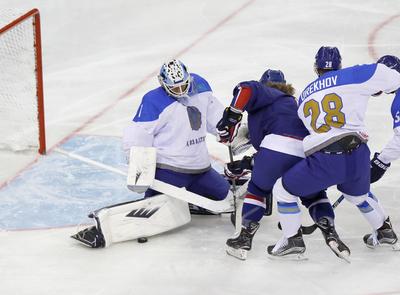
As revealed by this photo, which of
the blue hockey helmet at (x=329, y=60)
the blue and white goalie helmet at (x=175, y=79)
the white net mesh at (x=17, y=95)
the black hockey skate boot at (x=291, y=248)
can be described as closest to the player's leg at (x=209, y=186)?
the blue and white goalie helmet at (x=175, y=79)

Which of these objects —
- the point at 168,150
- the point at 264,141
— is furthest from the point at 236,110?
the point at 168,150

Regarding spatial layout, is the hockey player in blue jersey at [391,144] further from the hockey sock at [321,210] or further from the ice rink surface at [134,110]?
the ice rink surface at [134,110]

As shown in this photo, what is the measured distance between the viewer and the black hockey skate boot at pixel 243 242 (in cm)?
441

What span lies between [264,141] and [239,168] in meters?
0.44

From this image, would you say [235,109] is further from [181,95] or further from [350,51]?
[350,51]

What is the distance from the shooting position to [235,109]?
4.29 metres

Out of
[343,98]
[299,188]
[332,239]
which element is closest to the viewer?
[343,98]

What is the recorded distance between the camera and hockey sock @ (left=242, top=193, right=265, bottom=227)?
4426 millimetres

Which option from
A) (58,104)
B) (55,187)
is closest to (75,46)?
(58,104)

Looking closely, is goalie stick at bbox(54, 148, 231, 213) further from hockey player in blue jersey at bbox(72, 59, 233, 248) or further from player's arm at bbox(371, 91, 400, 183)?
player's arm at bbox(371, 91, 400, 183)

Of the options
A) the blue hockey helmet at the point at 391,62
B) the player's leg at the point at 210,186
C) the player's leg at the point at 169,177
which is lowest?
the player's leg at the point at 210,186

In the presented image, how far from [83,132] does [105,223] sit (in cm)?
185

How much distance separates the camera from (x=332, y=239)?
430cm

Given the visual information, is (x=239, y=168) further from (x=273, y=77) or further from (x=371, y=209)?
(x=371, y=209)
